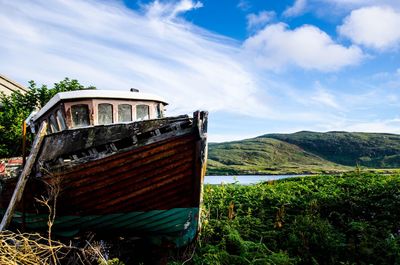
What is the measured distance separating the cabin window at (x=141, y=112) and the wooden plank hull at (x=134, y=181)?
5.49ft

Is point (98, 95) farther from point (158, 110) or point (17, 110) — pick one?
point (17, 110)

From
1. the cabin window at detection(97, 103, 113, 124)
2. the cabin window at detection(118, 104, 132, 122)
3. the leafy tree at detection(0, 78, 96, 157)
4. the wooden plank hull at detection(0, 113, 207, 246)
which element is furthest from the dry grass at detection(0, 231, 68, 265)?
the leafy tree at detection(0, 78, 96, 157)

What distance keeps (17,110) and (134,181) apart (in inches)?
790

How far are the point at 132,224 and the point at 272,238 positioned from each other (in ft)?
10.6

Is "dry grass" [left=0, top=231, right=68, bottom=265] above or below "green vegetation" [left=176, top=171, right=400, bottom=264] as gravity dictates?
above

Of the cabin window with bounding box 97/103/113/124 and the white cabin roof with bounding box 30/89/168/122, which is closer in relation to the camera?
the white cabin roof with bounding box 30/89/168/122

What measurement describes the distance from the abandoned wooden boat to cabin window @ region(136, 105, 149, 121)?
1618mm

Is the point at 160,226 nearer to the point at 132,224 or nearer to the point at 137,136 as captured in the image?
the point at 132,224

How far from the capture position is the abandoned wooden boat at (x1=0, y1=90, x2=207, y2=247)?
6863mm

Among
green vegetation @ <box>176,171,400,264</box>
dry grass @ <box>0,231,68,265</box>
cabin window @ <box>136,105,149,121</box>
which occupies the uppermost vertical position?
cabin window @ <box>136,105,149,121</box>

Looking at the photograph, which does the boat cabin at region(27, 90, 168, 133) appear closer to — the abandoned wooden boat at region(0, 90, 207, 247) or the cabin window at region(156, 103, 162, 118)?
the cabin window at region(156, 103, 162, 118)

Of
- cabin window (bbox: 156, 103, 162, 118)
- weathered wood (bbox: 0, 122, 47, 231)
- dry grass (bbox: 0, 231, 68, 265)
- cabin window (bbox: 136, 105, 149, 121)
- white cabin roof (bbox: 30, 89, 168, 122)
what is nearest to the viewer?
dry grass (bbox: 0, 231, 68, 265)

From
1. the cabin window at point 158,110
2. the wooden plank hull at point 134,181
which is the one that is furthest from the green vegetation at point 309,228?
the cabin window at point 158,110

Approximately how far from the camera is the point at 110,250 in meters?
7.70
